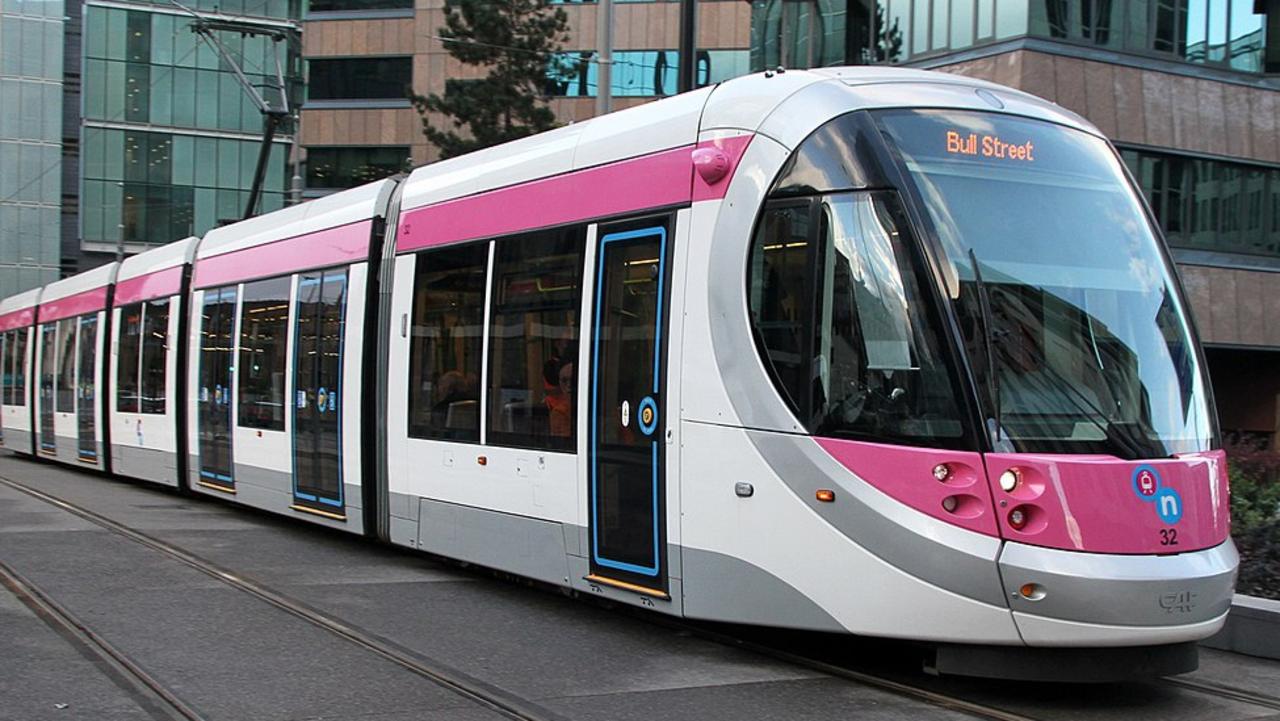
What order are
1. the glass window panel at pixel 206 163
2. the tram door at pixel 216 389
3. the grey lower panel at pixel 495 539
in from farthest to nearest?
the glass window panel at pixel 206 163
the tram door at pixel 216 389
the grey lower panel at pixel 495 539

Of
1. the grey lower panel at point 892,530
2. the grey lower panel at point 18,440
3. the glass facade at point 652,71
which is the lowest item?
the grey lower panel at point 18,440

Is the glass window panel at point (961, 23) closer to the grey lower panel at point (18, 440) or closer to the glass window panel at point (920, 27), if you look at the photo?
the glass window panel at point (920, 27)

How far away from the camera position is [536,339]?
941 cm

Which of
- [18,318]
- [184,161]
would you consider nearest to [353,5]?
[184,161]

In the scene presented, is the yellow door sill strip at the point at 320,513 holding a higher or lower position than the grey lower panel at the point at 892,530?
lower

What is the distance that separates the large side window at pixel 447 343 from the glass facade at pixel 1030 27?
16.0m

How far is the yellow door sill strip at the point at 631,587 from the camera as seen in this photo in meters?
8.10

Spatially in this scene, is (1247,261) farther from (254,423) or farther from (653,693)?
(653,693)

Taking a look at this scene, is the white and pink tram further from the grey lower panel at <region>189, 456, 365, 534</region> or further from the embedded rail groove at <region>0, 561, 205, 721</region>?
the embedded rail groove at <region>0, 561, 205, 721</region>

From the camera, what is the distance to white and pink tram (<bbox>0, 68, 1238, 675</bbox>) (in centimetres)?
667

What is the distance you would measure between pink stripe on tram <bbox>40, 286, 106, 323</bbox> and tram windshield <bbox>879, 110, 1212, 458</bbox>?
55.6 feet

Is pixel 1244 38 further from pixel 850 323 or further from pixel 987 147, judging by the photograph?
pixel 850 323

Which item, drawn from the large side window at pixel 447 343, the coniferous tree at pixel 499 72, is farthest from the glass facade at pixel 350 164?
the large side window at pixel 447 343

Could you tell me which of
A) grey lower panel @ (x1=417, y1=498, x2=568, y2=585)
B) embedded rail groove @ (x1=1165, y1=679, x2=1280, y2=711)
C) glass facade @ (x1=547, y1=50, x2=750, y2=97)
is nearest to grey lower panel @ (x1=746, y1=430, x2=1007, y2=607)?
embedded rail groove @ (x1=1165, y1=679, x2=1280, y2=711)
